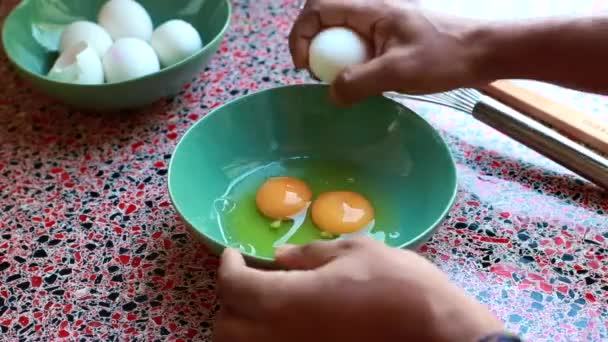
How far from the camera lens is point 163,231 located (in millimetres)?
894

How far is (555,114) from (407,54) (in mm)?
287

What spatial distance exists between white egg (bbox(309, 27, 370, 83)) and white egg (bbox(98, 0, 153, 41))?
0.37 metres

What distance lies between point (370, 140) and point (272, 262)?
12.9 inches

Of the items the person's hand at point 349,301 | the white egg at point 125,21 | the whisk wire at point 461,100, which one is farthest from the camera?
the white egg at point 125,21

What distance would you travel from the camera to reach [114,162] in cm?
101

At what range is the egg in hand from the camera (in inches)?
35.3

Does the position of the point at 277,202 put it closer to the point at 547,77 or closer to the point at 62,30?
the point at 547,77

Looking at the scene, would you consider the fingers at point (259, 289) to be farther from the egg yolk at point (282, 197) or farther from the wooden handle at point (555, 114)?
the wooden handle at point (555, 114)

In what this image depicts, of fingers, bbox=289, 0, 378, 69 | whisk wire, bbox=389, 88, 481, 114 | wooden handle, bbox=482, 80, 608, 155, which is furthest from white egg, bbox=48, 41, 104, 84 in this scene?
wooden handle, bbox=482, 80, 608, 155

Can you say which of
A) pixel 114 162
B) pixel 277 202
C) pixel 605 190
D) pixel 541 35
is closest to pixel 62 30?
pixel 114 162

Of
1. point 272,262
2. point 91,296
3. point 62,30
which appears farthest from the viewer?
point 62,30

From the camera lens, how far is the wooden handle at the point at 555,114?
3.11 ft

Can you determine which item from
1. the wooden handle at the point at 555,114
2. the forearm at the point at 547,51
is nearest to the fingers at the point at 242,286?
the forearm at the point at 547,51

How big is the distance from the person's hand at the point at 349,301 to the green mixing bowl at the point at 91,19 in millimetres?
415
